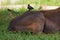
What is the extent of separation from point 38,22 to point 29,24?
23 centimetres

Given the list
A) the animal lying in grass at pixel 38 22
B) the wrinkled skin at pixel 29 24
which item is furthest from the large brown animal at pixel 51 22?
the wrinkled skin at pixel 29 24

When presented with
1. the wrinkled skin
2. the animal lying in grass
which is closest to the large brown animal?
the animal lying in grass

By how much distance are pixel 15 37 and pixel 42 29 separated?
0.86 m

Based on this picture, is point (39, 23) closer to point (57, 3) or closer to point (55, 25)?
point (55, 25)

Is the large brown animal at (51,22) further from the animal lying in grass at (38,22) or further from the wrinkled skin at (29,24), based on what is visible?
the wrinkled skin at (29,24)

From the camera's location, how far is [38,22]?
22.2ft

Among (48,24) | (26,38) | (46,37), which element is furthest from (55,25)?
(26,38)

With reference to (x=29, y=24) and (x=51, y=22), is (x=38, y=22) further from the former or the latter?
(x=51, y=22)

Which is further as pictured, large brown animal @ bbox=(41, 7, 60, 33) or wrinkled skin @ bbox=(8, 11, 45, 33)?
large brown animal @ bbox=(41, 7, 60, 33)

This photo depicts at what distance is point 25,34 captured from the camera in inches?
259

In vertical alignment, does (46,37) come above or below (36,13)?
below

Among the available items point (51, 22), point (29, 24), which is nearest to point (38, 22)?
point (29, 24)

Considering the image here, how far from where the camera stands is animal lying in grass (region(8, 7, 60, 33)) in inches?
264

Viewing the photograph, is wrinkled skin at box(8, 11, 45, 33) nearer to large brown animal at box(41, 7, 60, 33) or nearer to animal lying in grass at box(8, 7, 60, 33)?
animal lying in grass at box(8, 7, 60, 33)
